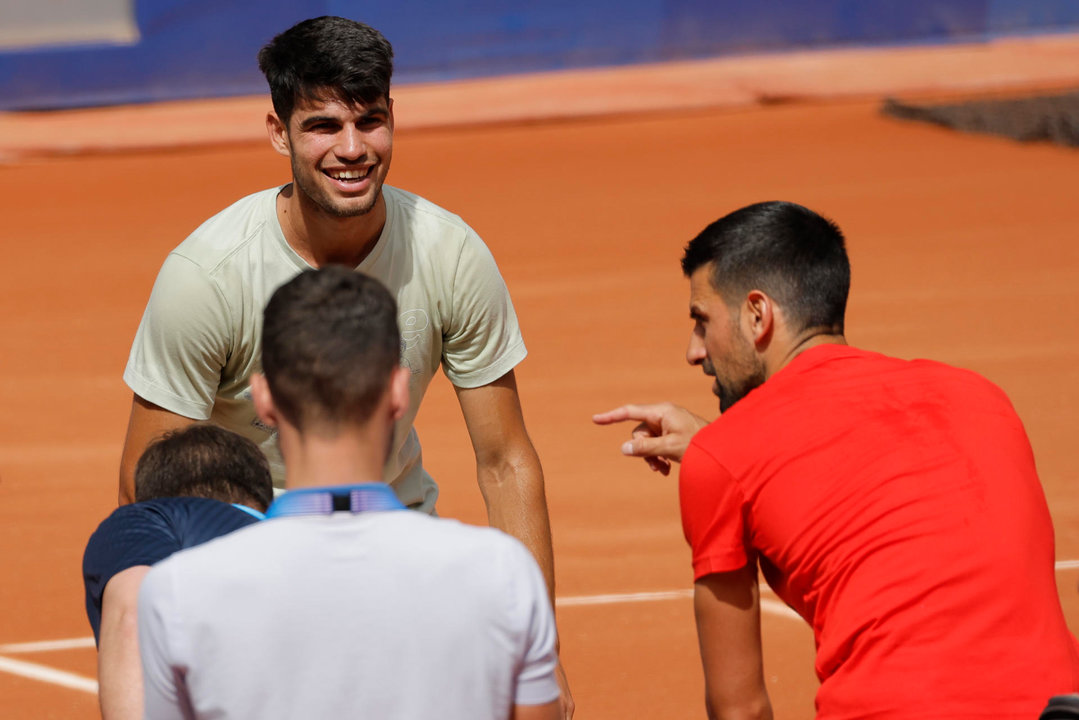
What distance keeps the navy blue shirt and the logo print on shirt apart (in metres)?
1.20

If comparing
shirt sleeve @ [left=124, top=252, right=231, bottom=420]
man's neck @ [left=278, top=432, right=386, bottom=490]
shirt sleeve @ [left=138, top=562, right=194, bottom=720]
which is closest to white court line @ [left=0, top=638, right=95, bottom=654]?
shirt sleeve @ [left=124, top=252, right=231, bottom=420]

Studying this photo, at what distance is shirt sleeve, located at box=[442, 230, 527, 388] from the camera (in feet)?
13.0

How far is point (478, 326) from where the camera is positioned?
13.2 ft

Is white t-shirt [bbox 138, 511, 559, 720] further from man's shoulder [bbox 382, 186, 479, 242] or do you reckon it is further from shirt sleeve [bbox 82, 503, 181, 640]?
man's shoulder [bbox 382, 186, 479, 242]

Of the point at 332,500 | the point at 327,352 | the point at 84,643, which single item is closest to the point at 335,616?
the point at 332,500

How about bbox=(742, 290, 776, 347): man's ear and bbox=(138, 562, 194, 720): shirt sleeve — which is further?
bbox=(742, 290, 776, 347): man's ear

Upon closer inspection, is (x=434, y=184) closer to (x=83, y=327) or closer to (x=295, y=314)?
(x=83, y=327)

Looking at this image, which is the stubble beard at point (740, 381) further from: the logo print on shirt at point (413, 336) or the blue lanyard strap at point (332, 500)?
the blue lanyard strap at point (332, 500)

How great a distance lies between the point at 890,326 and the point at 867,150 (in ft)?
18.9

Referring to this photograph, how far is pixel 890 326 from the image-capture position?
952 cm

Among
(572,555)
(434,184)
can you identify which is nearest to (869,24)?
(434,184)

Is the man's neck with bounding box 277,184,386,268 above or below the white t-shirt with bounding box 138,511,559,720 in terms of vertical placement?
above

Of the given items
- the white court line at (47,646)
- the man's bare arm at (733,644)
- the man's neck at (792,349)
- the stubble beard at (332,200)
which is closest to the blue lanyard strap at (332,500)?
the man's bare arm at (733,644)

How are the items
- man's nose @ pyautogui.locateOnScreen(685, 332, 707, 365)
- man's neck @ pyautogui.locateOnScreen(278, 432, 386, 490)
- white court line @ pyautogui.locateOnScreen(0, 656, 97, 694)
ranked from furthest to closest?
white court line @ pyautogui.locateOnScreen(0, 656, 97, 694) → man's nose @ pyautogui.locateOnScreen(685, 332, 707, 365) → man's neck @ pyautogui.locateOnScreen(278, 432, 386, 490)
